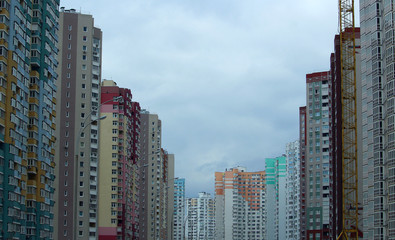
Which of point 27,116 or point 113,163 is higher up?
point 113,163

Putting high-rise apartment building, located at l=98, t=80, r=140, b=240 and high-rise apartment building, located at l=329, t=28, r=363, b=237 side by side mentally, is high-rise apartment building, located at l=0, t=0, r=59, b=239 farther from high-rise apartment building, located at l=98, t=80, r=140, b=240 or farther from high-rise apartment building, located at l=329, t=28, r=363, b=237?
high-rise apartment building, located at l=98, t=80, r=140, b=240

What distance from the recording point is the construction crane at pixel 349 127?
117 m

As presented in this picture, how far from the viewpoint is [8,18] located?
66.6 meters

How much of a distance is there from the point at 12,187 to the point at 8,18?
50.9 ft

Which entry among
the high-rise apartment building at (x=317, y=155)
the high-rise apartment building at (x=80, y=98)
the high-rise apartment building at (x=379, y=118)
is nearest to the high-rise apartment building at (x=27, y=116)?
the high-rise apartment building at (x=379, y=118)

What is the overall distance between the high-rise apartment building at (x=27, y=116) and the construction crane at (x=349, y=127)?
54.0 meters

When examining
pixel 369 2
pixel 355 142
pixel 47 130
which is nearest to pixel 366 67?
pixel 369 2

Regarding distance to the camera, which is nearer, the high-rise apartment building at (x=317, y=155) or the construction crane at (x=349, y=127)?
the construction crane at (x=349, y=127)

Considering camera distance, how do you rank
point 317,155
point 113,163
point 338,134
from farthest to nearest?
1. point 317,155
2. point 113,163
3. point 338,134

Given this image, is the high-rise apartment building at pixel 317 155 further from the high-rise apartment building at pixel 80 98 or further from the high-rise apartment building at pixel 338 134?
the high-rise apartment building at pixel 80 98

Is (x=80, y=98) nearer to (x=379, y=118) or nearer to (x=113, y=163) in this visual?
(x=113, y=163)

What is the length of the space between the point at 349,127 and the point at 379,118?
27667 mm

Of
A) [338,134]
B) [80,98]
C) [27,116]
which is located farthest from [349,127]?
[27,116]

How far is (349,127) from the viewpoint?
121m
